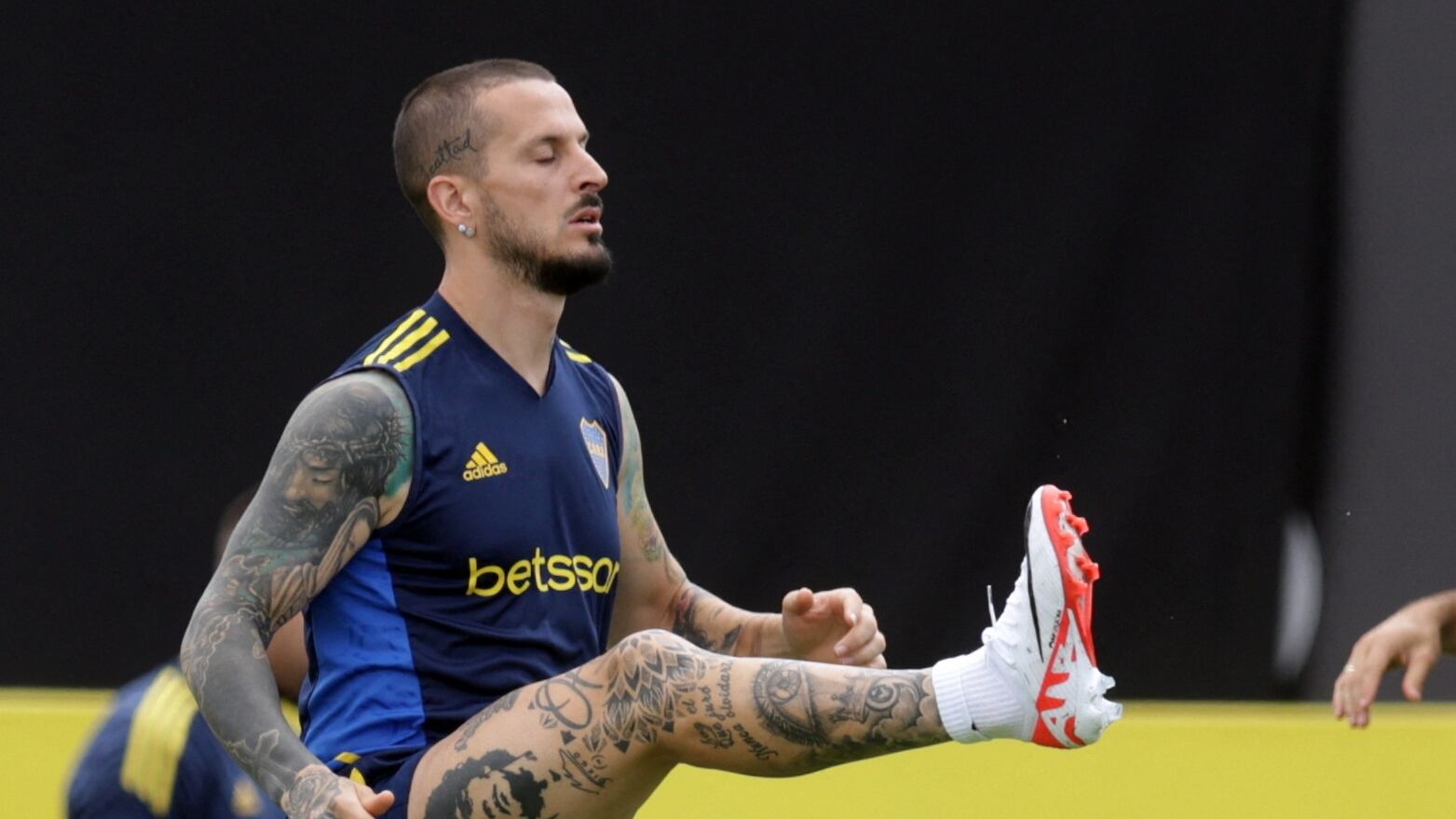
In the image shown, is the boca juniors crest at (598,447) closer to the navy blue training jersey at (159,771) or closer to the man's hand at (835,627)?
the man's hand at (835,627)

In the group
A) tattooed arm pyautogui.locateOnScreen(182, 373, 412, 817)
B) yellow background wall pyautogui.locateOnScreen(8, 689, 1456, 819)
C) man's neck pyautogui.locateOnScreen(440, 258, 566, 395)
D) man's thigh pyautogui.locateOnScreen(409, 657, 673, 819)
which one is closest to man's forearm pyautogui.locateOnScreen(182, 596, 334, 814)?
tattooed arm pyautogui.locateOnScreen(182, 373, 412, 817)

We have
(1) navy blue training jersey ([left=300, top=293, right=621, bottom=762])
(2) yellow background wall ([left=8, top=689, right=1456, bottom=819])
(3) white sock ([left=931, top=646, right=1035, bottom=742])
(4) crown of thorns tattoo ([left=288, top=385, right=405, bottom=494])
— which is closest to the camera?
(3) white sock ([left=931, top=646, right=1035, bottom=742])

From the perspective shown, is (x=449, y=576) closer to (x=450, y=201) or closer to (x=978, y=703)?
(x=450, y=201)

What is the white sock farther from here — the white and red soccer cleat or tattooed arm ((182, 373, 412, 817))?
tattooed arm ((182, 373, 412, 817))

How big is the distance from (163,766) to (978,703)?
1.33 metres

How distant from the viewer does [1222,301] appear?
4.28 m

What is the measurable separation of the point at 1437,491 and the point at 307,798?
2.65m

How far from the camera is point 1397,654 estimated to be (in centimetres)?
283

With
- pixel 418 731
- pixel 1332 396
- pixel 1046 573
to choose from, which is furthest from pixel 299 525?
pixel 1332 396

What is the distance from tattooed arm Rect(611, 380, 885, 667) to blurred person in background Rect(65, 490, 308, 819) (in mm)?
545

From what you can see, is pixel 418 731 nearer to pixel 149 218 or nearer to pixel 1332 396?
pixel 149 218

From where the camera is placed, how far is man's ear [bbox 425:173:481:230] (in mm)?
3152

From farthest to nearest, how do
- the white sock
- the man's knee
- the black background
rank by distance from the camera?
the black background → the man's knee → the white sock

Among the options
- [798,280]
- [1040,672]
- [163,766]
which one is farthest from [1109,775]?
[163,766]
